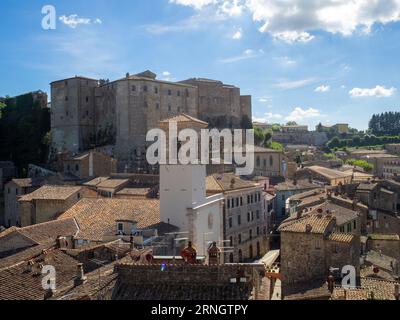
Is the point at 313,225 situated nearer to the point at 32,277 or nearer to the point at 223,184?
the point at 223,184

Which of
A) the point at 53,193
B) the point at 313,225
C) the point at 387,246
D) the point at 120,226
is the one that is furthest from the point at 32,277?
the point at 387,246

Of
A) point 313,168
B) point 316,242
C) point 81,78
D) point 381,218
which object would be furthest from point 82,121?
point 316,242

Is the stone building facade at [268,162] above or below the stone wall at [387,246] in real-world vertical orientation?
above

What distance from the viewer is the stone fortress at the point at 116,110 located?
63719mm

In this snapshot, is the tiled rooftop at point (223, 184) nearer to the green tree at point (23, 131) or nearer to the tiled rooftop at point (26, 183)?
Result: the tiled rooftop at point (26, 183)

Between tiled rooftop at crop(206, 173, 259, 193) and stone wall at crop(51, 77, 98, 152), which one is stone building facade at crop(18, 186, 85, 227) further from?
stone wall at crop(51, 77, 98, 152)

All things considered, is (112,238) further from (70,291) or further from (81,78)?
(81,78)

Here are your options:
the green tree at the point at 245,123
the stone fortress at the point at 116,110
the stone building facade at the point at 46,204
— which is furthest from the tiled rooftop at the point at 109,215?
the green tree at the point at 245,123

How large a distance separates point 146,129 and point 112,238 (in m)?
44.0
